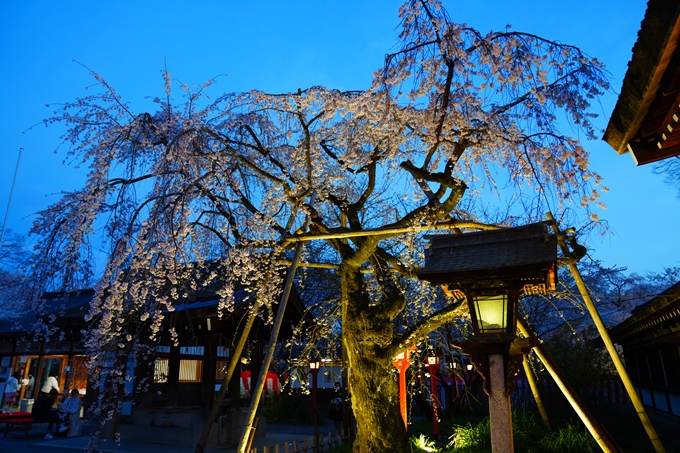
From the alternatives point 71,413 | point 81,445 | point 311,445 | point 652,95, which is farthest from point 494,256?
point 71,413

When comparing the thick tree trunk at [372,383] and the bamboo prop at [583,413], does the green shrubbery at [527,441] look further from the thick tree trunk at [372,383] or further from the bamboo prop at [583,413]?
the bamboo prop at [583,413]

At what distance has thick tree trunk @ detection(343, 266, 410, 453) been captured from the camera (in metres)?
7.46

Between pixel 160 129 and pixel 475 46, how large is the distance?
4.58m

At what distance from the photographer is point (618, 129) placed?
3.35m

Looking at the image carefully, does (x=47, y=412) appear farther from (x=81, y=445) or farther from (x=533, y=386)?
(x=533, y=386)

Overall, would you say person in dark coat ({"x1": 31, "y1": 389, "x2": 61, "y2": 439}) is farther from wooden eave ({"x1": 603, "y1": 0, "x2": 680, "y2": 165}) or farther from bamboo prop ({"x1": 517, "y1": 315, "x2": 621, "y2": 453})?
wooden eave ({"x1": 603, "y1": 0, "x2": 680, "y2": 165})

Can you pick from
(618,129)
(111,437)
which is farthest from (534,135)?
(111,437)

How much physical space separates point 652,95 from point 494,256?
3.49 m

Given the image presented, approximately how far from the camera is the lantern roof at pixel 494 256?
5832 mm

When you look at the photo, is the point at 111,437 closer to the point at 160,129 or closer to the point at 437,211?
the point at 160,129

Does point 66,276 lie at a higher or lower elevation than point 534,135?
lower

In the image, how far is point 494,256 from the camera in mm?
6180

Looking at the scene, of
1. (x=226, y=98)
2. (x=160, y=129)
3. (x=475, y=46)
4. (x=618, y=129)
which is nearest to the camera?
(x=618, y=129)

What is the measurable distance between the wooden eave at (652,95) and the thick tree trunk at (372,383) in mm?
5108
